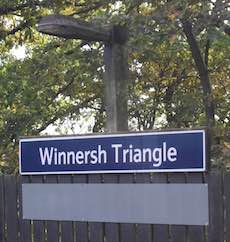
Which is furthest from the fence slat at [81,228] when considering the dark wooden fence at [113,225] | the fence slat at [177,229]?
the fence slat at [177,229]

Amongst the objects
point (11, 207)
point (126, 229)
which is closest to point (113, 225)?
point (126, 229)

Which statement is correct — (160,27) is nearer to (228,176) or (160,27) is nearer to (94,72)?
(228,176)

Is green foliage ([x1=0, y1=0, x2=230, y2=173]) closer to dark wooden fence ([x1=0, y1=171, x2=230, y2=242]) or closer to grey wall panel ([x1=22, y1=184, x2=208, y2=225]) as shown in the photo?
dark wooden fence ([x1=0, y1=171, x2=230, y2=242])

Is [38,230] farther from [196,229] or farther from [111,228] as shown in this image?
[196,229]

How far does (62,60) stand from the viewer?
11.4m

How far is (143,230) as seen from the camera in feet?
21.0

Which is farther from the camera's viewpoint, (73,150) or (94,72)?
(94,72)

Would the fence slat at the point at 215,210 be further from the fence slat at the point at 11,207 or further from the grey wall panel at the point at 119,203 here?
the fence slat at the point at 11,207

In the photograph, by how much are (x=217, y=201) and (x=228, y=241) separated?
39cm

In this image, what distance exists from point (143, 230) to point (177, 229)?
411 millimetres

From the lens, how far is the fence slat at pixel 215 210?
5.95m

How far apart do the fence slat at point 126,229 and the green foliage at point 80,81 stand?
146 inches

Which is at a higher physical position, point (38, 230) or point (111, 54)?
point (111, 54)

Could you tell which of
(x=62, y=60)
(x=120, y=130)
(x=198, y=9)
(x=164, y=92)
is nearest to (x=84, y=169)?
(x=120, y=130)
